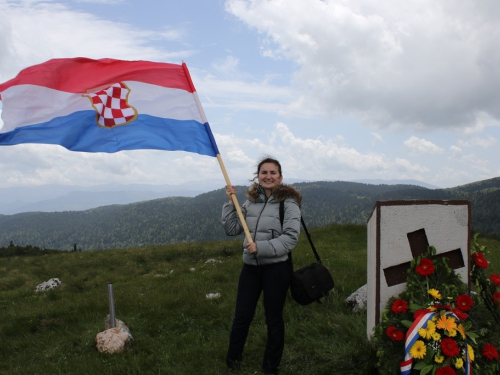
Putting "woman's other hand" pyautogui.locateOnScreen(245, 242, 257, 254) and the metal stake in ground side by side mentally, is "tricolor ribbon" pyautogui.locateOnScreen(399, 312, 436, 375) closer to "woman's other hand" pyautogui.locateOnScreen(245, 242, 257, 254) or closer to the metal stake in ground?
"woman's other hand" pyautogui.locateOnScreen(245, 242, 257, 254)

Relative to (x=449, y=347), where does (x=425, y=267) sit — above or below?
above

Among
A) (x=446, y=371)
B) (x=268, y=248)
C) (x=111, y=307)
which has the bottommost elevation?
(x=111, y=307)

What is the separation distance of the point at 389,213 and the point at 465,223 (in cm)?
94

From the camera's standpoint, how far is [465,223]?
4.61m

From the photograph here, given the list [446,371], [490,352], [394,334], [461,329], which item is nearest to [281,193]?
[394,334]

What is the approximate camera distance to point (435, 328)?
3799 mm

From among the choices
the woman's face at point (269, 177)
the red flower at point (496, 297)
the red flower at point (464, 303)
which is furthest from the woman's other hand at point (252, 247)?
the red flower at point (496, 297)

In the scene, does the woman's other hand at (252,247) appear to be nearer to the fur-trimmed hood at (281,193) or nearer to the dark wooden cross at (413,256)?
the fur-trimmed hood at (281,193)

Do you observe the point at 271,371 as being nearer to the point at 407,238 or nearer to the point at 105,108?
the point at 407,238

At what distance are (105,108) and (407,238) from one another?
4.35 metres

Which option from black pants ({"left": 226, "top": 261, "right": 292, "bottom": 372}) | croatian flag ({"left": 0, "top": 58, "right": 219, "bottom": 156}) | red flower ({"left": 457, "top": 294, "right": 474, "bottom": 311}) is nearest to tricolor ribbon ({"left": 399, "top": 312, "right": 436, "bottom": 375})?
red flower ({"left": 457, "top": 294, "right": 474, "bottom": 311})

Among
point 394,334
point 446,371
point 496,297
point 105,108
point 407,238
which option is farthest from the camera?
point 105,108

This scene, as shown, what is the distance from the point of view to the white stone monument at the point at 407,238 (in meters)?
4.43

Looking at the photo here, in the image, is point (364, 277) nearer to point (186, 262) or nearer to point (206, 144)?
point (206, 144)
